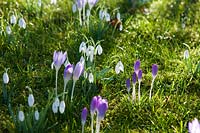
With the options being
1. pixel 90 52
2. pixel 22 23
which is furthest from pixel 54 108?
pixel 22 23

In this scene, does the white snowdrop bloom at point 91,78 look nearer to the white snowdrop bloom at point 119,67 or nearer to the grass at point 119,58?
the grass at point 119,58

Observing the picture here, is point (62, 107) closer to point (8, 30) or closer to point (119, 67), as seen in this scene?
point (119, 67)

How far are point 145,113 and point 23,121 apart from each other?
2.73 feet

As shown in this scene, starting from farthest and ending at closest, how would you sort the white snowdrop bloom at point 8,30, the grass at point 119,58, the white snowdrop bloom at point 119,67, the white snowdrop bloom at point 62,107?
the white snowdrop bloom at point 8,30 < the white snowdrop bloom at point 119,67 < the grass at point 119,58 < the white snowdrop bloom at point 62,107

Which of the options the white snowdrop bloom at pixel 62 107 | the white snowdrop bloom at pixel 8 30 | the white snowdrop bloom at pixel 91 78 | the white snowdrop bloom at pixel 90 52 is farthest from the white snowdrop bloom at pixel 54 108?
the white snowdrop bloom at pixel 8 30

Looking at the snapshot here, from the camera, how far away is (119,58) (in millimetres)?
3531

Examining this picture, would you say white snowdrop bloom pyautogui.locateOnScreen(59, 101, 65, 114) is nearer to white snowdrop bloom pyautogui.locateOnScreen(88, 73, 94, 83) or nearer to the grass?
the grass

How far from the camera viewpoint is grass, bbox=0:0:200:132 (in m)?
3.01

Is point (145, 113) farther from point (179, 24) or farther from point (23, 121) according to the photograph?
point (179, 24)

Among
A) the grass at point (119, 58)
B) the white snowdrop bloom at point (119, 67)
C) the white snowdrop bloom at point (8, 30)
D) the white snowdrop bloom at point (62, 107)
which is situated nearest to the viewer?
the white snowdrop bloom at point (62, 107)

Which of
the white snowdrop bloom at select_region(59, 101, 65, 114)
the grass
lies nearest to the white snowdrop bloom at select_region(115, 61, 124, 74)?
the grass

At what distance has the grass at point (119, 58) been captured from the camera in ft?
9.88

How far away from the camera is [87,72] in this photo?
3.18m

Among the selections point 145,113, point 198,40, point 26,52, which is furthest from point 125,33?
point 145,113
